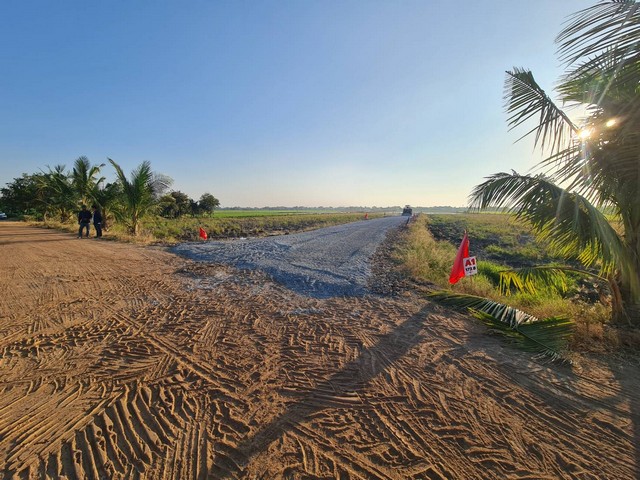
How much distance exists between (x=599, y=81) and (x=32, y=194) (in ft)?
142

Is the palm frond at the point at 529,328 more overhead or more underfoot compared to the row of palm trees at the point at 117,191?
more underfoot

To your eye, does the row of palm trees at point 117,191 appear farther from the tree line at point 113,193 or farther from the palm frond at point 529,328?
the palm frond at point 529,328

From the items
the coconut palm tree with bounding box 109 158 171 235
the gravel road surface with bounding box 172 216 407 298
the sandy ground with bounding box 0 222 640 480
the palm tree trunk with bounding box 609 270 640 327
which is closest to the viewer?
the sandy ground with bounding box 0 222 640 480

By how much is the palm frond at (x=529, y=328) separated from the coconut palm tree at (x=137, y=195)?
1631 cm

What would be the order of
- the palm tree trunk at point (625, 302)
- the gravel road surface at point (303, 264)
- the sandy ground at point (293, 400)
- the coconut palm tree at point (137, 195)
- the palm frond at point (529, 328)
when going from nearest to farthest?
the sandy ground at point (293, 400) < the palm frond at point (529, 328) < the palm tree trunk at point (625, 302) < the gravel road surface at point (303, 264) < the coconut palm tree at point (137, 195)

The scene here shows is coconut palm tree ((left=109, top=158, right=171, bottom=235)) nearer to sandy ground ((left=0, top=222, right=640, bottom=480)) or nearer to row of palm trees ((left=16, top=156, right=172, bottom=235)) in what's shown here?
row of palm trees ((left=16, top=156, right=172, bottom=235))

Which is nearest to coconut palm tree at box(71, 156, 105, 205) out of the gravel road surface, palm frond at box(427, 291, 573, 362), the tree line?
the tree line

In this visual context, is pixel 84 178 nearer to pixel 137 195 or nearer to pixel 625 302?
pixel 137 195

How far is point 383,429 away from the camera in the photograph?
2.44 m

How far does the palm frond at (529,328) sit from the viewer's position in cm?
377

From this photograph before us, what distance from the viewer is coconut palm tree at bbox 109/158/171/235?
1508 centimetres

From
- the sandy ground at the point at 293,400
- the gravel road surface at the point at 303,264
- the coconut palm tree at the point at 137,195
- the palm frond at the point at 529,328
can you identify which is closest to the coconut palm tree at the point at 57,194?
the coconut palm tree at the point at 137,195

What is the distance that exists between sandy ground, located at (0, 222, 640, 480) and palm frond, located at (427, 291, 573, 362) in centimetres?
23

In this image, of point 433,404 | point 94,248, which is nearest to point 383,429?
point 433,404
